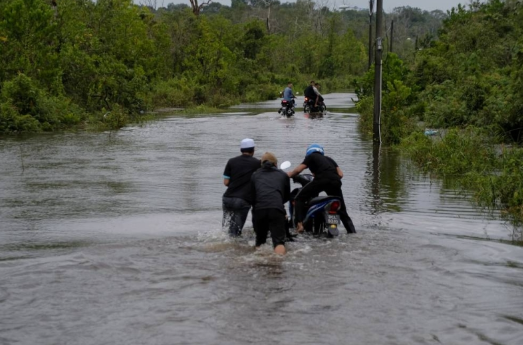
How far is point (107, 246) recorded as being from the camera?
1054 centimetres

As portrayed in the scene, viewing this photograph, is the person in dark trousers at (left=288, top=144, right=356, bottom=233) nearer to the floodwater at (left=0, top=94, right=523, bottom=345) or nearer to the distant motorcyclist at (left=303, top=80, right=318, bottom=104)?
the floodwater at (left=0, top=94, right=523, bottom=345)

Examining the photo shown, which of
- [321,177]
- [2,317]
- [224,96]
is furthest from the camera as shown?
[224,96]

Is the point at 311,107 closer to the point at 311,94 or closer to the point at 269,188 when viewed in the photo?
the point at 311,94

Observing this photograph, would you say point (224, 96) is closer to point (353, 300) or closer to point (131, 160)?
point (131, 160)

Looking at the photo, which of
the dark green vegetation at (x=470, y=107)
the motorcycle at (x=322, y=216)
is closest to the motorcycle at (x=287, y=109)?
the dark green vegetation at (x=470, y=107)

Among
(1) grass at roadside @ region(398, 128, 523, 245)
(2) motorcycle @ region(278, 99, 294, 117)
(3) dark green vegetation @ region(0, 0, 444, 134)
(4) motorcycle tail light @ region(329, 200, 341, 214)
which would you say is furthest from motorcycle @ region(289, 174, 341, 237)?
(2) motorcycle @ region(278, 99, 294, 117)

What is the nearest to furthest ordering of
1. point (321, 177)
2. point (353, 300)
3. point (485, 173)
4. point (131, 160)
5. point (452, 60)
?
point (353, 300) → point (321, 177) → point (485, 173) → point (131, 160) → point (452, 60)

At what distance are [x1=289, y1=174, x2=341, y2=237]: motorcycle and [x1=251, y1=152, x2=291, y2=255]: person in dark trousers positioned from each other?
0.60m

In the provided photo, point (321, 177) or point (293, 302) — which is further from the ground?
point (321, 177)

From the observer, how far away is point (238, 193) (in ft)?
35.1

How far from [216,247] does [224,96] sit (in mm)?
46094

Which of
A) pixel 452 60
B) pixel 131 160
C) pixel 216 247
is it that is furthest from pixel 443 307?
pixel 452 60

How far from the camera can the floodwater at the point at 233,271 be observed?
7.16 m

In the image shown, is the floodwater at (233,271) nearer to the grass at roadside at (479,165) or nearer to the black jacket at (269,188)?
the grass at roadside at (479,165)
